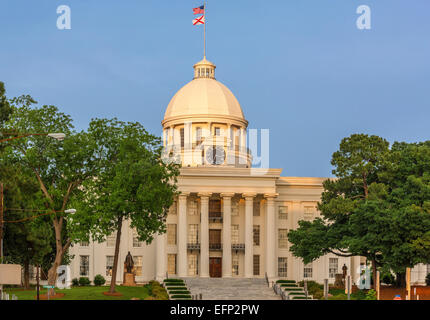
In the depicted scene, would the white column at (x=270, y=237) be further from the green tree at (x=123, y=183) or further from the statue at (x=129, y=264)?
the green tree at (x=123, y=183)

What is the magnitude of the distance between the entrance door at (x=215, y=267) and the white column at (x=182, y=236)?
171 inches

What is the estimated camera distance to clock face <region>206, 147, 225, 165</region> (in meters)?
87.6

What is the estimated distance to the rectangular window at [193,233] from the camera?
79.2 m

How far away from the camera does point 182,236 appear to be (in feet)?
251

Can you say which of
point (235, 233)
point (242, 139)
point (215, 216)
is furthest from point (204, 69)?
point (235, 233)

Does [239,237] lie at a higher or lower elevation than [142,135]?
lower

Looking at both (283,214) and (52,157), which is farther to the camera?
(283,214)

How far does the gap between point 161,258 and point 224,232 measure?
7.19 meters

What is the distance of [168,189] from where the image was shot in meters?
56.7

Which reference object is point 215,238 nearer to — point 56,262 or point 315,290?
point 315,290

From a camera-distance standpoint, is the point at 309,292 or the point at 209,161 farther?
the point at 209,161
